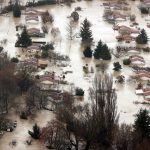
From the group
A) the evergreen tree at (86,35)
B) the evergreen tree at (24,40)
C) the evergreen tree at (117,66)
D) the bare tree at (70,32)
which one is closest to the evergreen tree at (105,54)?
the evergreen tree at (117,66)

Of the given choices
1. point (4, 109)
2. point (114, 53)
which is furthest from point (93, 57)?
point (4, 109)

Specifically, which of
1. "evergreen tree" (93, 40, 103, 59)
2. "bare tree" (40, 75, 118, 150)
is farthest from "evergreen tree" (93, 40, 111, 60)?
"bare tree" (40, 75, 118, 150)

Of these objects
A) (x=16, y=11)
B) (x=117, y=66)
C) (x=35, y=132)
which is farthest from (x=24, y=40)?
(x=35, y=132)

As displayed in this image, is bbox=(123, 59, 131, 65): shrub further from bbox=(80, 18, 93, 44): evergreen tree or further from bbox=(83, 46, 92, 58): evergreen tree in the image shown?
bbox=(80, 18, 93, 44): evergreen tree

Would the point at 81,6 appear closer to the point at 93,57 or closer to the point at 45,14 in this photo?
the point at 45,14

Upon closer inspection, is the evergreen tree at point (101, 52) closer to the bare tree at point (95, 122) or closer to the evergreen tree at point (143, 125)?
the bare tree at point (95, 122)

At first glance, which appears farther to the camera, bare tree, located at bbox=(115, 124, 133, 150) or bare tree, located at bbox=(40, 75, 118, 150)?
bare tree, located at bbox=(40, 75, 118, 150)

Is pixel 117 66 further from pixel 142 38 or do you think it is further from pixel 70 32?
pixel 70 32

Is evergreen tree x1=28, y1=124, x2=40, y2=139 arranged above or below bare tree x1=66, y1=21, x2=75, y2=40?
below
